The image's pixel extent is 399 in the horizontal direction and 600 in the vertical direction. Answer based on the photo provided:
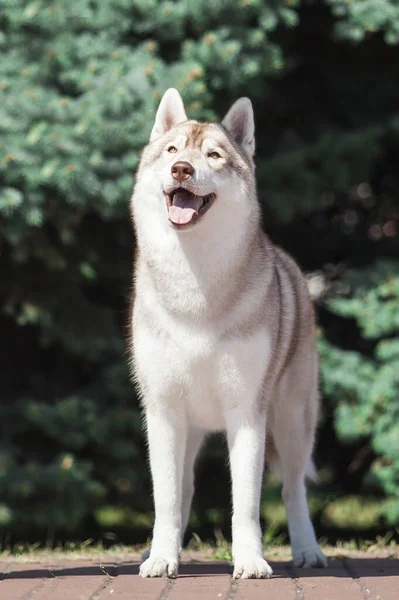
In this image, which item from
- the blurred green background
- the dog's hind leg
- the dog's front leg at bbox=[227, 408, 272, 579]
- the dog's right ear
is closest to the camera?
the dog's front leg at bbox=[227, 408, 272, 579]

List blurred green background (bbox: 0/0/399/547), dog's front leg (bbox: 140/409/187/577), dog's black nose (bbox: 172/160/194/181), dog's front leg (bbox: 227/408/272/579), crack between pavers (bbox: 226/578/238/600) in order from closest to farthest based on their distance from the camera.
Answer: crack between pavers (bbox: 226/578/238/600)
dog's black nose (bbox: 172/160/194/181)
dog's front leg (bbox: 227/408/272/579)
dog's front leg (bbox: 140/409/187/577)
blurred green background (bbox: 0/0/399/547)

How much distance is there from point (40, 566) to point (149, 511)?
156 inches

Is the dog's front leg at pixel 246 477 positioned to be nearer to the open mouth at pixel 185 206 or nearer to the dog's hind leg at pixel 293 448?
the dog's hind leg at pixel 293 448

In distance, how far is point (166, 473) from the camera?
460 cm

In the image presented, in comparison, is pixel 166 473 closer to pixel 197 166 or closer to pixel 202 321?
pixel 202 321

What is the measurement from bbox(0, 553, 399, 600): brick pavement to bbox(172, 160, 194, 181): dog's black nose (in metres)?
1.85

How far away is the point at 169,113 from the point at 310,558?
8.27ft

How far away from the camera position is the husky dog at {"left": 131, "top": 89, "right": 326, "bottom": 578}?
14.6 feet

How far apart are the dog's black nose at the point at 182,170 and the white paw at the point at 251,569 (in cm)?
179

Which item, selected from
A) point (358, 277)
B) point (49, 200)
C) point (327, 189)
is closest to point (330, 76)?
point (327, 189)

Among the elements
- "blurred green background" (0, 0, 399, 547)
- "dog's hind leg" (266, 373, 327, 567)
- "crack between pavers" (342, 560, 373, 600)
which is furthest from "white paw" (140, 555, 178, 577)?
"blurred green background" (0, 0, 399, 547)

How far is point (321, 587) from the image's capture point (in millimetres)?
4172

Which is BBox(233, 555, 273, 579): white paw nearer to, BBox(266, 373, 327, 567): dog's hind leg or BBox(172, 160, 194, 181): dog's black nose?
BBox(266, 373, 327, 567): dog's hind leg

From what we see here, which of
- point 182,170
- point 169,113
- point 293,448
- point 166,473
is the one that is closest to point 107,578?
point 166,473
